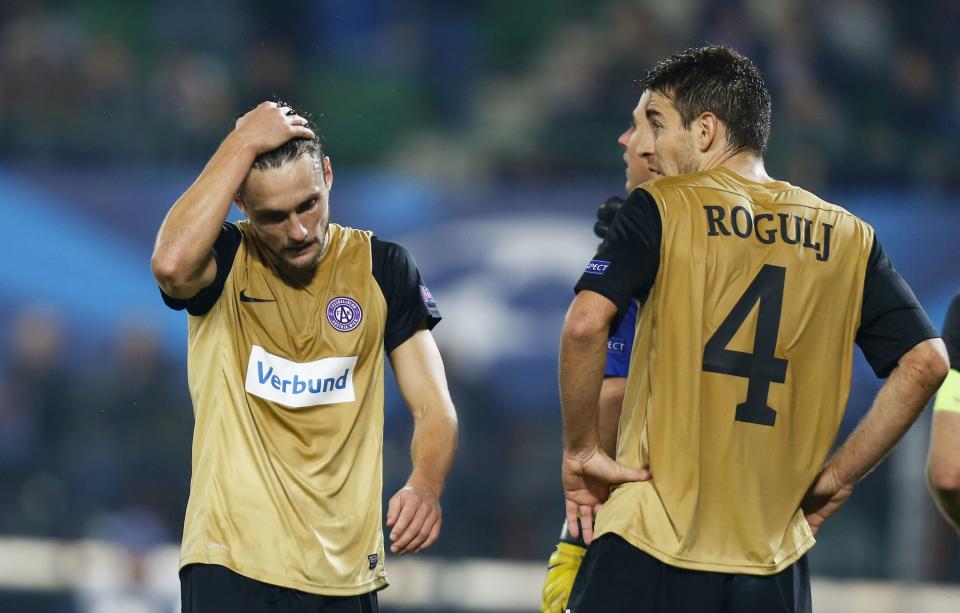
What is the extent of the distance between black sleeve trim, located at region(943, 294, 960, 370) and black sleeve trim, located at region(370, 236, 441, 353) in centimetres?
156

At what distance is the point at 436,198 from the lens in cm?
852

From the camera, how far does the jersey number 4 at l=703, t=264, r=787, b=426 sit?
291 centimetres

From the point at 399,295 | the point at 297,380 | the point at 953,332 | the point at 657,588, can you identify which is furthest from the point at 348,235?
the point at 953,332

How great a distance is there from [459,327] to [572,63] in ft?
10.1

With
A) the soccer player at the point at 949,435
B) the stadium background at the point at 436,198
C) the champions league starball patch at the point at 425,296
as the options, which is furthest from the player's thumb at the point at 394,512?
the stadium background at the point at 436,198

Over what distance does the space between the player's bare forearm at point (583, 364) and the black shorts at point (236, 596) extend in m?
0.69

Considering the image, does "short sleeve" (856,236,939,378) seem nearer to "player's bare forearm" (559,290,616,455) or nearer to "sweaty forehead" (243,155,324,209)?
"player's bare forearm" (559,290,616,455)

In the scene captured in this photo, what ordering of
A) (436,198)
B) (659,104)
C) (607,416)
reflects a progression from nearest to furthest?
(659,104) → (607,416) → (436,198)

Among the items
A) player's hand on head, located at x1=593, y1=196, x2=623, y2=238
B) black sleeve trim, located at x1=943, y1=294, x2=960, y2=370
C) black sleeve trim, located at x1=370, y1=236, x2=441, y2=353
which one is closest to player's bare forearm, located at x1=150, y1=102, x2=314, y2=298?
black sleeve trim, located at x1=370, y1=236, x2=441, y2=353

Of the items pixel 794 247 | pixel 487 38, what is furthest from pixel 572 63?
pixel 794 247

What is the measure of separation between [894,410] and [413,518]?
119 centimetres

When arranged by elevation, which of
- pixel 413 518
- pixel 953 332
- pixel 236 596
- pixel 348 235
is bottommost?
pixel 236 596

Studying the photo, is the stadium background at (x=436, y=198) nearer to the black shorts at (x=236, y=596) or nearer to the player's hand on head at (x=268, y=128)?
the black shorts at (x=236, y=596)

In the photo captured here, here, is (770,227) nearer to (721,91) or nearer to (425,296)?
(721,91)
